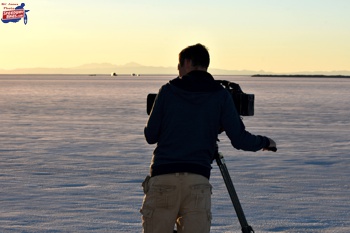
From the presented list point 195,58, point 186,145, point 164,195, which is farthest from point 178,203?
point 195,58

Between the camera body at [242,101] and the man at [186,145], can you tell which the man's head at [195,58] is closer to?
the man at [186,145]

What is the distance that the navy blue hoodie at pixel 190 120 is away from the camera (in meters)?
3.37

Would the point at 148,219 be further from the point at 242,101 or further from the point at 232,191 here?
the point at 242,101

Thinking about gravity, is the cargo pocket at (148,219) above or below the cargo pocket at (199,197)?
below

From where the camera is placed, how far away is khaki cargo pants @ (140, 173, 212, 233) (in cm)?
335

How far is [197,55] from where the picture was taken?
3434 millimetres

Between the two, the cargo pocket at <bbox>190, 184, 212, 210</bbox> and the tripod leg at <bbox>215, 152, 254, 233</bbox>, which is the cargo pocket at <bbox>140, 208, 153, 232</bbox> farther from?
the tripod leg at <bbox>215, 152, 254, 233</bbox>

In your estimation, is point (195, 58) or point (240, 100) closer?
point (195, 58)

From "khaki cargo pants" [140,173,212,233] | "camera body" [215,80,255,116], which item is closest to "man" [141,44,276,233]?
"khaki cargo pants" [140,173,212,233]

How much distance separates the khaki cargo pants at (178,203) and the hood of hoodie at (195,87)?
0.38 m

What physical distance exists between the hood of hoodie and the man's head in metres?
0.05

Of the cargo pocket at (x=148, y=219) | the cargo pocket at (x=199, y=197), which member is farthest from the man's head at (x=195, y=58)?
the cargo pocket at (x=148, y=219)

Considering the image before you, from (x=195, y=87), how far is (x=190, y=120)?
16cm

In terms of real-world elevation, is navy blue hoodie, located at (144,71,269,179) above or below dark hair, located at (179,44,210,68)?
below
